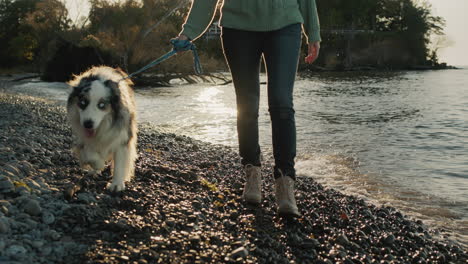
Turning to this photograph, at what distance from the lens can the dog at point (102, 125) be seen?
3.47 m

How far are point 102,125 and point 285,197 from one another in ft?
5.68

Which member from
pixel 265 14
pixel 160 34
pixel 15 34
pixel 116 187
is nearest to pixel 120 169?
pixel 116 187

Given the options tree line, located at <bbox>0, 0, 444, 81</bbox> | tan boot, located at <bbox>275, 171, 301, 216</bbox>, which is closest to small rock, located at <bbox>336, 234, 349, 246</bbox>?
tan boot, located at <bbox>275, 171, 301, 216</bbox>

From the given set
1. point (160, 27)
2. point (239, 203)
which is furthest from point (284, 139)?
point (160, 27)

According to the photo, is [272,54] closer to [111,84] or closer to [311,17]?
[311,17]

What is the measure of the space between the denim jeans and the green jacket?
6 cm

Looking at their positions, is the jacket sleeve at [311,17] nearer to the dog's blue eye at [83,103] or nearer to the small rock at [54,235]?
the dog's blue eye at [83,103]

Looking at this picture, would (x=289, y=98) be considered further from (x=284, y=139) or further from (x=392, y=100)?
(x=392, y=100)

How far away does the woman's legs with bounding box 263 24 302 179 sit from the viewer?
3.03m

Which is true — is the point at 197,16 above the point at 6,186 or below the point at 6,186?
above

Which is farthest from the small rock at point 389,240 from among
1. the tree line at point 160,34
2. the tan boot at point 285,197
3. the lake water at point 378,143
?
the tree line at point 160,34

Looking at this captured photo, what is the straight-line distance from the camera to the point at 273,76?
10.1 feet

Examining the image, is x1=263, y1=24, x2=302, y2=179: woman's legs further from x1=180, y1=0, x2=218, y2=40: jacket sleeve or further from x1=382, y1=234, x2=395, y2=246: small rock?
x1=382, y1=234, x2=395, y2=246: small rock

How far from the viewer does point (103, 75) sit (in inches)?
151
